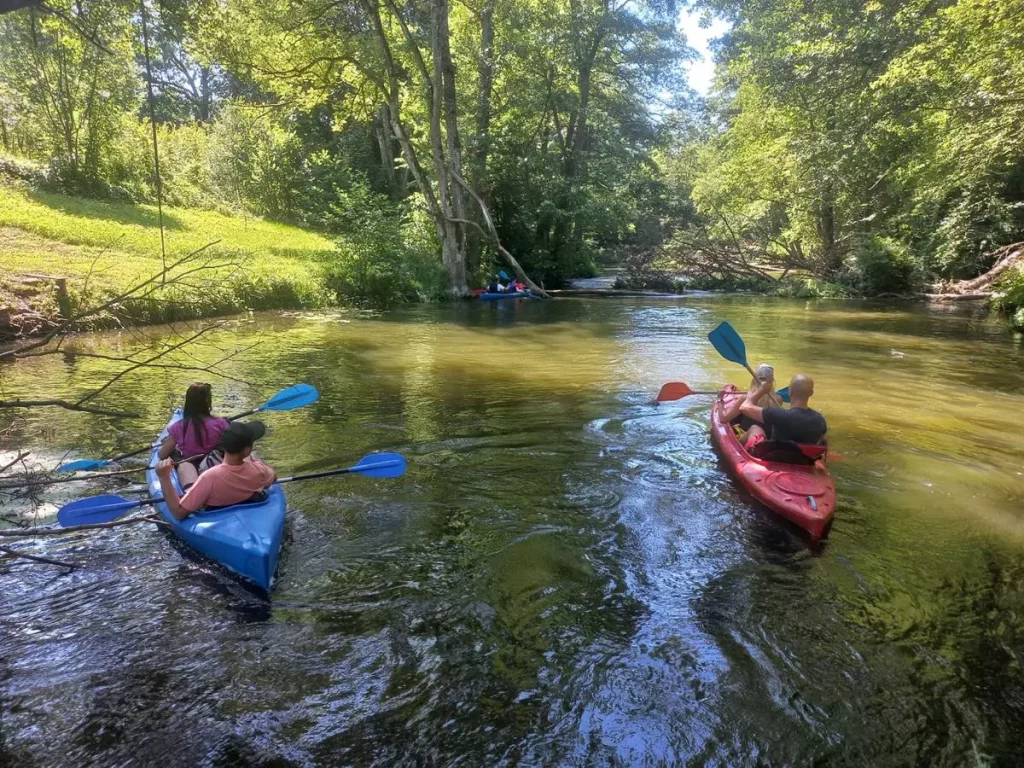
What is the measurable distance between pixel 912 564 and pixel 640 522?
5.17ft

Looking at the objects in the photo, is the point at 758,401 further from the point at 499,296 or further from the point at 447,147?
the point at 447,147

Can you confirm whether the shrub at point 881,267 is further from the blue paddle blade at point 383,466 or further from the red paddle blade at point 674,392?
the blue paddle blade at point 383,466

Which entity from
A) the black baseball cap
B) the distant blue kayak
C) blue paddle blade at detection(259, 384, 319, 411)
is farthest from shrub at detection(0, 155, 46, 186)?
the black baseball cap

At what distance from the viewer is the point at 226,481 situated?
3.87 metres

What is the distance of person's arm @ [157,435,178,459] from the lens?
14.4 feet

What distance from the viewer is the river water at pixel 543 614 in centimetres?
263

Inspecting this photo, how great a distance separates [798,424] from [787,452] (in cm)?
Answer: 22

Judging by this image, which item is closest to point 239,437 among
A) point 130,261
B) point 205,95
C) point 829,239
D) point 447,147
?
point 130,261

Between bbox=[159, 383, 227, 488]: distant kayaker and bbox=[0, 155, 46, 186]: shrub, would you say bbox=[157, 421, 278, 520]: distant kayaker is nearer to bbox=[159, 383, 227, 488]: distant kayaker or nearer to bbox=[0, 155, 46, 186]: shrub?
bbox=[159, 383, 227, 488]: distant kayaker

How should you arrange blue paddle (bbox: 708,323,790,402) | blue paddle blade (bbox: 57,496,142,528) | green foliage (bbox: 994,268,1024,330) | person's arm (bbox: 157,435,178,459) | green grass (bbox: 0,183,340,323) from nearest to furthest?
blue paddle blade (bbox: 57,496,142,528)
person's arm (bbox: 157,435,178,459)
blue paddle (bbox: 708,323,790,402)
green grass (bbox: 0,183,340,323)
green foliage (bbox: 994,268,1024,330)

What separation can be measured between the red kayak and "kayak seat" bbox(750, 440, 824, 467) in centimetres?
3

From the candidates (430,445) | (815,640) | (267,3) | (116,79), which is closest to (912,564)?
(815,640)

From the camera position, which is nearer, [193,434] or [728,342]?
[193,434]

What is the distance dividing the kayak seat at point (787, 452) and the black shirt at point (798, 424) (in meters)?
0.05
